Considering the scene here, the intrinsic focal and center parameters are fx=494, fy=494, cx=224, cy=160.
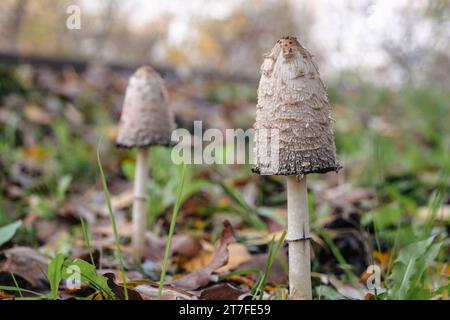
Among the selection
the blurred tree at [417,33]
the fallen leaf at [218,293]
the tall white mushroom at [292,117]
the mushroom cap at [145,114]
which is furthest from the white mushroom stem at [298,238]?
the blurred tree at [417,33]

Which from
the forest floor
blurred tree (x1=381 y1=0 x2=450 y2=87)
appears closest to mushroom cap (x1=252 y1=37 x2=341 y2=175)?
the forest floor

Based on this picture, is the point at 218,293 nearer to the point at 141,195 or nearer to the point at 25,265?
the point at 25,265

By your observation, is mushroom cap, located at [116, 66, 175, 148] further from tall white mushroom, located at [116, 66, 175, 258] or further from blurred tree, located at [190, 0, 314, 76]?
blurred tree, located at [190, 0, 314, 76]

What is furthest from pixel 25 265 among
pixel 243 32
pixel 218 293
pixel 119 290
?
pixel 243 32

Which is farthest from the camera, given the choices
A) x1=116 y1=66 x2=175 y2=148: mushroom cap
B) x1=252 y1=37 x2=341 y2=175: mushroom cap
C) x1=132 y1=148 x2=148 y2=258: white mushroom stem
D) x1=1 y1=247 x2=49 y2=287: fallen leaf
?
x1=132 y1=148 x2=148 y2=258: white mushroom stem

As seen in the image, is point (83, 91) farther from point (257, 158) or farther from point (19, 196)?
point (257, 158)

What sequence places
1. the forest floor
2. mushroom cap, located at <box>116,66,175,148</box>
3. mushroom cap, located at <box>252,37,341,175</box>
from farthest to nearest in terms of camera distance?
mushroom cap, located at <box>116,66,175,148</box> < the forest floor < mushroom cap, located at <box>252,37,341,175</box>

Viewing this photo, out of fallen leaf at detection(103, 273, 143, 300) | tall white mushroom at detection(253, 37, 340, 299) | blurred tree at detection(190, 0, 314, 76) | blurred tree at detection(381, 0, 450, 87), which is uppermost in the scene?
blurred tree at detection(190, 0, 314, 76)

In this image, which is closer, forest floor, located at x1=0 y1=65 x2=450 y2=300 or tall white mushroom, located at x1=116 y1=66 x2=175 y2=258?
forest floor, located at x1=0 y1=65 x2=450 y2=300
